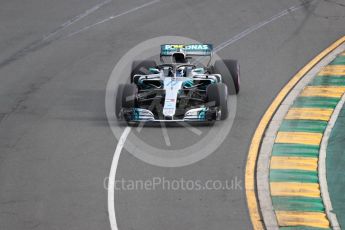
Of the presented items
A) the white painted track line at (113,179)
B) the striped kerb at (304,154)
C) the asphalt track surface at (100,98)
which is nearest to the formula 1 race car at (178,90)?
the asphalt track surface at (100,98)

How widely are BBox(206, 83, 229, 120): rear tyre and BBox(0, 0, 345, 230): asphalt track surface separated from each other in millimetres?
471

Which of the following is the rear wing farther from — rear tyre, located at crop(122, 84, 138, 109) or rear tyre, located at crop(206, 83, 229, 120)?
rear tyre, located at crop(122, 84, 138, 109)

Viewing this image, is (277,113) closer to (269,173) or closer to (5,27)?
(269,173)

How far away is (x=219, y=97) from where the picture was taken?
68.4ft

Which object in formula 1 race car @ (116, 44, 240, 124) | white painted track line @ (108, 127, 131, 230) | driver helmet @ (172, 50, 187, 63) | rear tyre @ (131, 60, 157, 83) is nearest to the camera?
white painted track line @ (108, 127, 131, 230)

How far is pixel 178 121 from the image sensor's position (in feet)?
68.2

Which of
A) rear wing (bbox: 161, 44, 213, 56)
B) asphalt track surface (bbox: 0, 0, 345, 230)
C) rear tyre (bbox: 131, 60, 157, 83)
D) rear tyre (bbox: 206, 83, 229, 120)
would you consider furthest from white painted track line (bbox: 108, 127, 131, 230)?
rear wing (bbox: 161, 44, 213, 56)

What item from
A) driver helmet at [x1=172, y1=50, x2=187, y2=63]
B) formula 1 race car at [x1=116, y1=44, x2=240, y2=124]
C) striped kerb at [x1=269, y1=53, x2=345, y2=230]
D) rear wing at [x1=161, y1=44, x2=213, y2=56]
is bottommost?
striped kerb at [x1=269, y1=53, x2=345, y2=230]

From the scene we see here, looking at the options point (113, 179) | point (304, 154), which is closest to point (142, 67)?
point (113, 179)

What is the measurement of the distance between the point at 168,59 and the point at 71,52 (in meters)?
3.20

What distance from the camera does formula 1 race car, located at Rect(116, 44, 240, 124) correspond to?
68.2 ft

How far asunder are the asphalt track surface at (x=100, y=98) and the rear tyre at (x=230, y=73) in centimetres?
38

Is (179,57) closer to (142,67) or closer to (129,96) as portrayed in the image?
(142,67)

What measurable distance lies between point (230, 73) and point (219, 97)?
2.18 meters
